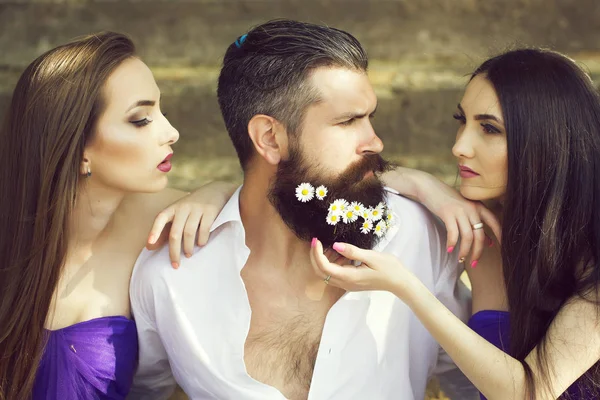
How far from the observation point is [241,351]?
2.93 meters

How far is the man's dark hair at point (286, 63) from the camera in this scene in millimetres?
2953

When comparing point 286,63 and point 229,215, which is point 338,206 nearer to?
point 229,215

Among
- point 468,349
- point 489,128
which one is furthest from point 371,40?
point 468,349

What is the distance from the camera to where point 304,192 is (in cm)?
298

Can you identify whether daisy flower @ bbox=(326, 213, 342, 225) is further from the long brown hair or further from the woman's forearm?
the long brown hair

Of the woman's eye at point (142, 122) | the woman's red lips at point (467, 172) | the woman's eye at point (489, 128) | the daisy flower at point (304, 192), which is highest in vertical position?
the woman's eye at point (489, 128)

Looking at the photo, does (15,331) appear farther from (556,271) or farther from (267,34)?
(556,271)

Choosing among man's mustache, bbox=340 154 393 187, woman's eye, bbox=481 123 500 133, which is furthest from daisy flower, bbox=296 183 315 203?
woman's eye, bbox=481 123 500 133

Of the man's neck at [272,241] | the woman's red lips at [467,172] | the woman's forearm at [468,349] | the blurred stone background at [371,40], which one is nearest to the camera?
the woman's forearm at [468,349]

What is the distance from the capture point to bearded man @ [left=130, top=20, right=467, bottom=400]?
2928 mm

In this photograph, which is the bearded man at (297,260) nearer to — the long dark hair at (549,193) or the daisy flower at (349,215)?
the daisy flower at (349,215)

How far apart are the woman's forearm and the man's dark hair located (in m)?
0.78

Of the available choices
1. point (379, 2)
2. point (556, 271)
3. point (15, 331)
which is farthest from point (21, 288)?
point (379, 2)

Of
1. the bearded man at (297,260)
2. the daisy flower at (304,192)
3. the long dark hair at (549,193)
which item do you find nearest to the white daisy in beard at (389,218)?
the bearded man at (297,260)
